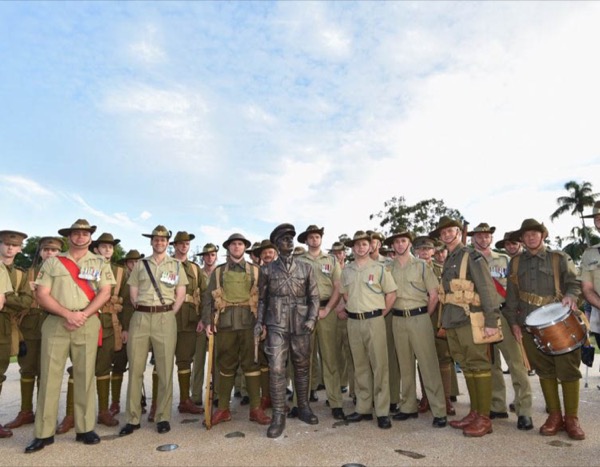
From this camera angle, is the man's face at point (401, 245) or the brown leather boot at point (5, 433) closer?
the brown leather boot at point (5, 433)

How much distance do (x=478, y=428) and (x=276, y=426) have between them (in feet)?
7.58

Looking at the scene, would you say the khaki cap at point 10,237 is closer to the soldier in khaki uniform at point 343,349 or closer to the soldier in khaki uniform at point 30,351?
the soldier in khaki uniform at point 30,351

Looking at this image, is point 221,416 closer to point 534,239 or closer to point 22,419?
point 22,419

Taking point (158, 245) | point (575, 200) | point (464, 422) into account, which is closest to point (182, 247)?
point (158, 245)

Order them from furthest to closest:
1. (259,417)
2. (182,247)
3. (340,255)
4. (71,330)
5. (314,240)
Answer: (340,255), (182,247), (314,240), (259,417), (71,330)

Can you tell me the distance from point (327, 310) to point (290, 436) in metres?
1.73

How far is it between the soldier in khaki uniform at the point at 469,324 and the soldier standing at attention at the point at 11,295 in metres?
5.36

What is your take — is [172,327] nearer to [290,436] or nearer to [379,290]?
[290,436]

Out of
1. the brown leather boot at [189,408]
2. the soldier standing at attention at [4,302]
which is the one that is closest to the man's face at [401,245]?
the brown leather boot at [189,408]

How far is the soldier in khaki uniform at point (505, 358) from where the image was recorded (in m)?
5.38

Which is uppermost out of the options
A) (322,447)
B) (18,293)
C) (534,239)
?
(534,239)

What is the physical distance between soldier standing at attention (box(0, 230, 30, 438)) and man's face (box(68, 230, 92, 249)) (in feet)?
3.29

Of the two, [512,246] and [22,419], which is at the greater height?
[512,246]

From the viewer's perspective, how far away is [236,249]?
6.08m
